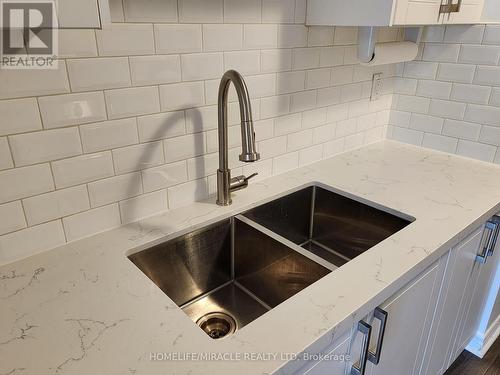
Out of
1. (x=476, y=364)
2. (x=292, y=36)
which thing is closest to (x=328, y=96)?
(x=292, y=36)

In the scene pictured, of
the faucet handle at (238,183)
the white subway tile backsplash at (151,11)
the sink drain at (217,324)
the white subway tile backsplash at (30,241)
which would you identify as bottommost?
the sink drain at (217,324)

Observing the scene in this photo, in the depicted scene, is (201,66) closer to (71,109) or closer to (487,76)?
(71,109)

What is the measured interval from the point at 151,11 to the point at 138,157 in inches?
14.6

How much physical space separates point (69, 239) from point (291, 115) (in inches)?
33.2

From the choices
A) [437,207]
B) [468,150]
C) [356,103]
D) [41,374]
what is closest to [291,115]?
[356,103]

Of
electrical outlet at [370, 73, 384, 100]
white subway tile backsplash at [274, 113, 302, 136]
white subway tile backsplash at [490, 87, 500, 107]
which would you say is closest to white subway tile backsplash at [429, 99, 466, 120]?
white subway tile backsplash at [490, 87, 500, 107]

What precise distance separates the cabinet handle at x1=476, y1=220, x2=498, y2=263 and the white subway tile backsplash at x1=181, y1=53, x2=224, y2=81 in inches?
40.6

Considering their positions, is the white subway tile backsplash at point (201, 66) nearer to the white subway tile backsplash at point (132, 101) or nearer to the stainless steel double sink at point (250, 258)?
the white subway tile backsplash at point (132, 101)

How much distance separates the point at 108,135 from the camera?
95 cm

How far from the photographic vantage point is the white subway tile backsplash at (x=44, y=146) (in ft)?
2.72

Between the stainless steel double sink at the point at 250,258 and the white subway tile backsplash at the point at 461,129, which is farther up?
the white subway tile backsplash at the point at 461,129

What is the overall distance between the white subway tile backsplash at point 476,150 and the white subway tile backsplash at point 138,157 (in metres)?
1.31

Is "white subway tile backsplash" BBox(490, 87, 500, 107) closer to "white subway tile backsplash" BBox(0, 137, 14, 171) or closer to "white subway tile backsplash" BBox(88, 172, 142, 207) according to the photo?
"white subway tile backsplash" BBox(88, 172, 142, 207)

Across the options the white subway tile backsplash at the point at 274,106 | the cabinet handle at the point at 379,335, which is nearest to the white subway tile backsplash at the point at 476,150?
the white subway tile backsplash at the point at 274,106
